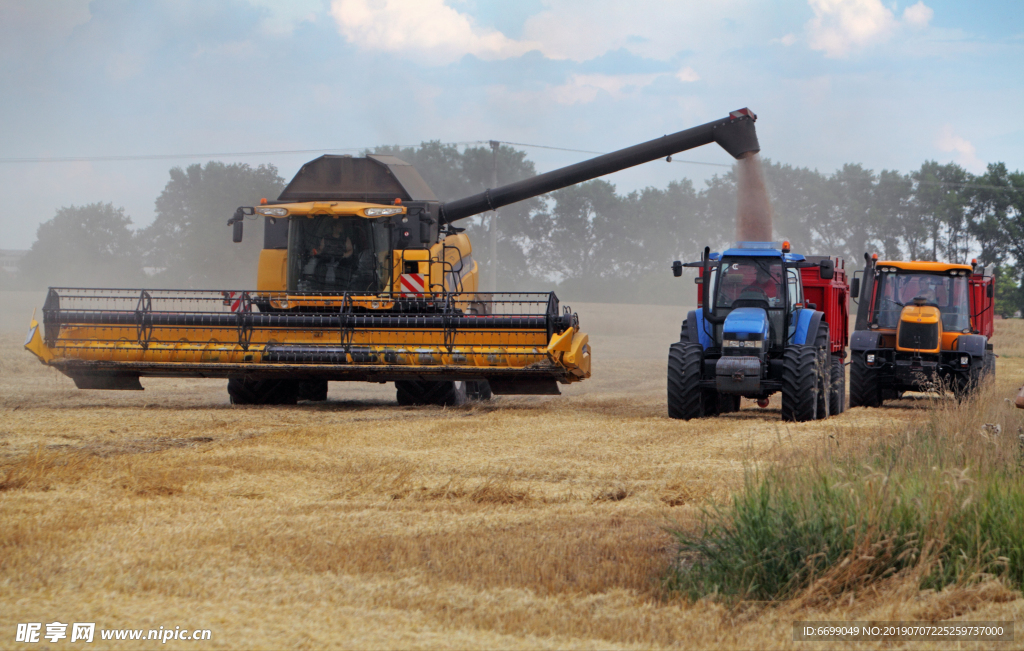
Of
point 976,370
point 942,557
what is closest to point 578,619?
point 942,557

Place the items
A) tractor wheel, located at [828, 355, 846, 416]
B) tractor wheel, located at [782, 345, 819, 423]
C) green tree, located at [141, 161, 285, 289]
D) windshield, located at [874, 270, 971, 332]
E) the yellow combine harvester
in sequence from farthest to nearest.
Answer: green tree, located at [141, 161, 285, 289]
windshield, located at [874, 270, 971, 332]
tractor wheel, located at [828, 355, 846, 416]
the yellow combine harvester
tractor wheel, located at [782, 345, 819, 423]

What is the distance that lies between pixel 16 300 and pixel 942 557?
1936 inches

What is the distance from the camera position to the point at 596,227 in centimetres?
6769

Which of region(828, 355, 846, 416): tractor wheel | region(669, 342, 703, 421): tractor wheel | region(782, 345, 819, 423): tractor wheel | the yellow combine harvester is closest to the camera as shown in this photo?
region(782, 345, 819, 423): tractor wheel

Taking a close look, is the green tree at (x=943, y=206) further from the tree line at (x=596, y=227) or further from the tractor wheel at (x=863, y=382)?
the tractor wheel at (x=863, y=382)

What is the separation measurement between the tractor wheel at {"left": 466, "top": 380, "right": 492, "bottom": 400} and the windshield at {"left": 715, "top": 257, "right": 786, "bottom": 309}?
401 centimetres

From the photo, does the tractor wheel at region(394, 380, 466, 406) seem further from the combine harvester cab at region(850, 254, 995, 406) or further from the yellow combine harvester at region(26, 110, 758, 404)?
the combine harvester cab at region(850, 254, 995, 406)

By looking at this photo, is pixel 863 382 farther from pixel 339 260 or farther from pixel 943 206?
pixel 943 206

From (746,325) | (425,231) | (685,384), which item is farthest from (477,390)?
(746,325)

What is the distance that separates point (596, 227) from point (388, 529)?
62834 mm

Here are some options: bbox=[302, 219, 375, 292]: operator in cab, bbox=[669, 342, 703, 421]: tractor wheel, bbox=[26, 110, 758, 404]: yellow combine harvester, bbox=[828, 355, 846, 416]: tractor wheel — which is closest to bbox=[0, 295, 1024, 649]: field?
bbox=[669, 342, 703, 421]: tractor wheel

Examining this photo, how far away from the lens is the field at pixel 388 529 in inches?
162

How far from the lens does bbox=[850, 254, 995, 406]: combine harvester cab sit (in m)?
13.6

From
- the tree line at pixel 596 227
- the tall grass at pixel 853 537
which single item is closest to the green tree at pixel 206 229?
the tree line at pixel 596 227
